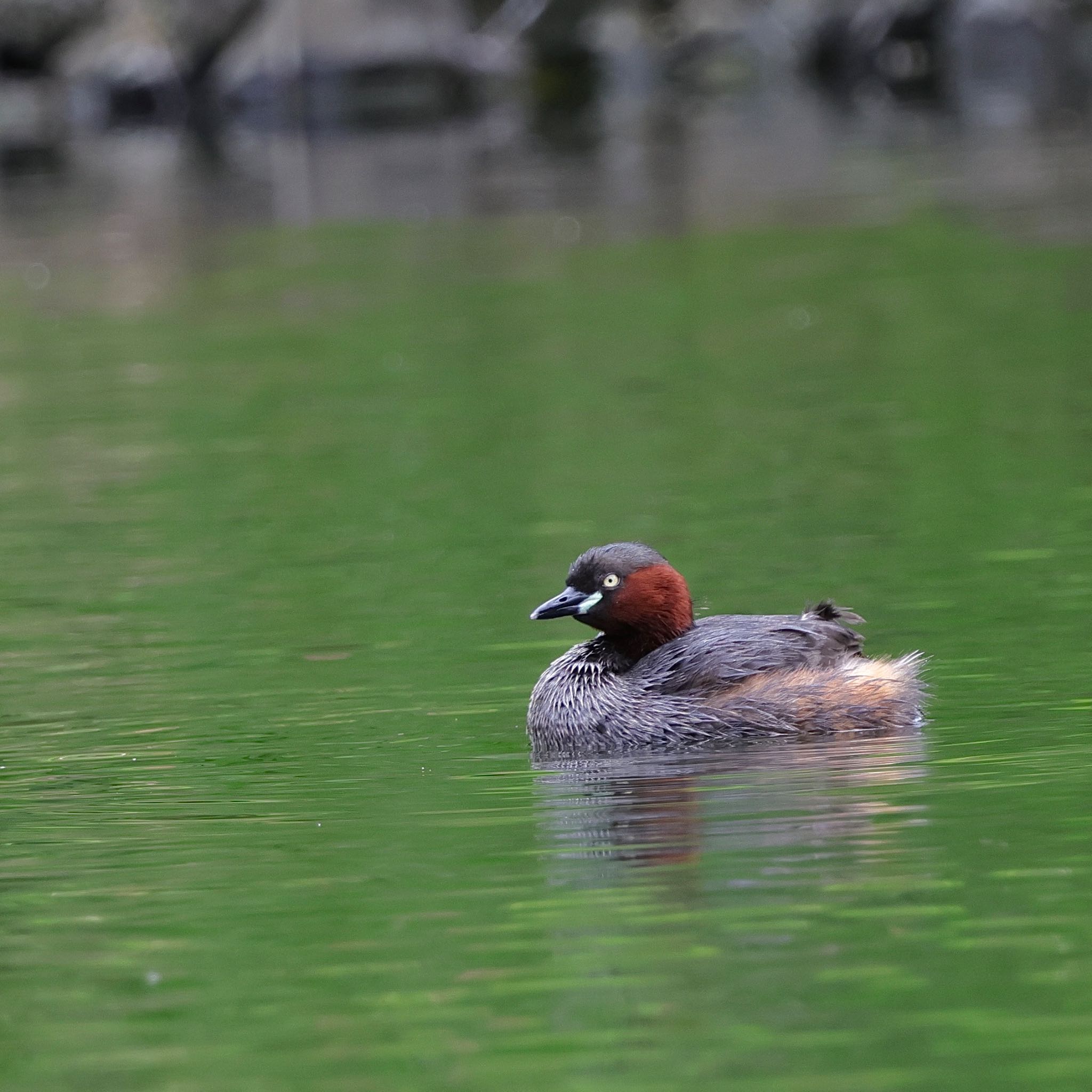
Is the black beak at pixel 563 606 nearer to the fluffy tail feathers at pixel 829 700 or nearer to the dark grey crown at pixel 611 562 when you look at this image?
the dark grey crown at pixel 611 562

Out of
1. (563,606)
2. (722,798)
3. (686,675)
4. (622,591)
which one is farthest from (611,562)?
(722,798)

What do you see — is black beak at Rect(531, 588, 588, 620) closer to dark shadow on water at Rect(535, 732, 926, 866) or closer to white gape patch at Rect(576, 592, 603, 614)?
white gape patch at Rect(576, 592, 603, 614)

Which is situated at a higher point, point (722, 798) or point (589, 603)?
point (589, 603)

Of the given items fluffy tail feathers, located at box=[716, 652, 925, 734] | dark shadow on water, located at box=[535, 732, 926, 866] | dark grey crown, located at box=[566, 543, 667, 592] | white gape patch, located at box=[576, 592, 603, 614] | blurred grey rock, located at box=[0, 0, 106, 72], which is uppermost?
blurred grey rock, located at box=[0, 0, 106, 72]

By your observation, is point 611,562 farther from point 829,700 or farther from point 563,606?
point 829,700

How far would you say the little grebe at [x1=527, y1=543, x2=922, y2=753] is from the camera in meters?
9.62

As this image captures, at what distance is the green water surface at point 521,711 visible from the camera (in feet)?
20.6

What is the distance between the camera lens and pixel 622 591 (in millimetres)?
10039

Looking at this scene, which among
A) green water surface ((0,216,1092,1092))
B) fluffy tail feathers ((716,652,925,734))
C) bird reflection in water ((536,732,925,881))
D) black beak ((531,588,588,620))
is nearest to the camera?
green water surface ((0,216,1092,1092))

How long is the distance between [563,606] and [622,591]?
9.8 inches

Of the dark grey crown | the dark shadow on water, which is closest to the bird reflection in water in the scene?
the dark shadow on water

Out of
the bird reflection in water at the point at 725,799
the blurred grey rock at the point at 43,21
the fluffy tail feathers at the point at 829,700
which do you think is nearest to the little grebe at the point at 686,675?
the fluffy tail feathers at the point at 829,700

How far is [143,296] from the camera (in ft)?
86.2

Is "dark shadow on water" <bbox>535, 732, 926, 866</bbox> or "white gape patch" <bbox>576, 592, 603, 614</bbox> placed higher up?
"white gape patch" <bbox>576, 592, 603, 614</bbox>
